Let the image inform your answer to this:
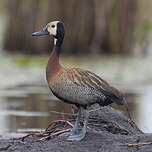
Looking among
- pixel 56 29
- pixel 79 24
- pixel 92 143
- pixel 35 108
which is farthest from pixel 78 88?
pixel 79 24

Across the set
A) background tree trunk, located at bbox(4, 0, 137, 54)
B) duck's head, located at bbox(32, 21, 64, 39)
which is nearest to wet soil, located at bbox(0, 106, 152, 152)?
duck's head, located at bbox(32, 21, 64, 39)

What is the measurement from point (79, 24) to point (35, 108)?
4.41m

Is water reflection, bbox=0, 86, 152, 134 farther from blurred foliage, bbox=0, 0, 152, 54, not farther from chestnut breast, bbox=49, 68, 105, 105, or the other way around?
blurred foliage, bbox=0, 0, 152, 54

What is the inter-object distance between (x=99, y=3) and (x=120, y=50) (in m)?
1.10

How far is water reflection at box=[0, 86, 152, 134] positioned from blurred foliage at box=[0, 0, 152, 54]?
2.31 m

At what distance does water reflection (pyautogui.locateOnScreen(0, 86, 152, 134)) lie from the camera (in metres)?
7.41

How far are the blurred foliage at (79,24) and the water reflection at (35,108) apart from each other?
2.31m

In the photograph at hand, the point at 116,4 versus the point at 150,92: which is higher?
the point at 116,4

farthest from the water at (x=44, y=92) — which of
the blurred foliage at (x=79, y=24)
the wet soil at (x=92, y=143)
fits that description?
the wet soil at (x=92, y=143)

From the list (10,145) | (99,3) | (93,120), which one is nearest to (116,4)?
(99,3)

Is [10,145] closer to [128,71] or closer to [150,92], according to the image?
[150,92]

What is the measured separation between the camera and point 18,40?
1289 centimetres

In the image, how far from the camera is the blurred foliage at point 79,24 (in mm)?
12680

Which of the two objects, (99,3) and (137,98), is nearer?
(137,98)
